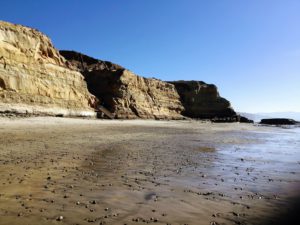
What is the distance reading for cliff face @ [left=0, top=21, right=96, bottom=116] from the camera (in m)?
23.8

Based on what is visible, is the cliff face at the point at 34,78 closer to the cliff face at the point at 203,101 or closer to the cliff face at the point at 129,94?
the cliff face at the point at 129,94

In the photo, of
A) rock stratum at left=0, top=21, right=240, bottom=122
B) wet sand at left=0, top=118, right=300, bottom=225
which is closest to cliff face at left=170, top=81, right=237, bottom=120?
rock stratum at left=0, top=21, right=240, bottom=122

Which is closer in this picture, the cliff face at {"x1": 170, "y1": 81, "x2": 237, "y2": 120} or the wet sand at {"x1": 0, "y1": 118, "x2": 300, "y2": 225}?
the wet sand at {"x1": 0, "y1": 118, "x2": 300, "y2": 225}

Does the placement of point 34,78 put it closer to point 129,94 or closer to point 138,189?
point 129,94

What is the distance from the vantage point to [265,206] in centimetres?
541

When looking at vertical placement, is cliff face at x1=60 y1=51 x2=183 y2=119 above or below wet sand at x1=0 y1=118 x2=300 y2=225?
above

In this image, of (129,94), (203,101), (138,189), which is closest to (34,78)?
(129,94)

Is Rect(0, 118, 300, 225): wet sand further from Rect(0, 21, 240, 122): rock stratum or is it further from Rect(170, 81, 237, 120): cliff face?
Rect(170, 81, 237, 120): cliff face

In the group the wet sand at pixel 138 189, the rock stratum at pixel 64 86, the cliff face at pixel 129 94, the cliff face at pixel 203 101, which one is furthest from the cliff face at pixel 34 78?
the cliff face at pixel 203 101

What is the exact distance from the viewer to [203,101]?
71.9 metres

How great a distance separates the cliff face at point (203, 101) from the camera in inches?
A: 2721

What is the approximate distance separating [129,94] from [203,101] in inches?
1162

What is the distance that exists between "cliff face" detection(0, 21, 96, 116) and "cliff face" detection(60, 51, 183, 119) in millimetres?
9461

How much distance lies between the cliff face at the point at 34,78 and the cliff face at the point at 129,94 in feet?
31.0
